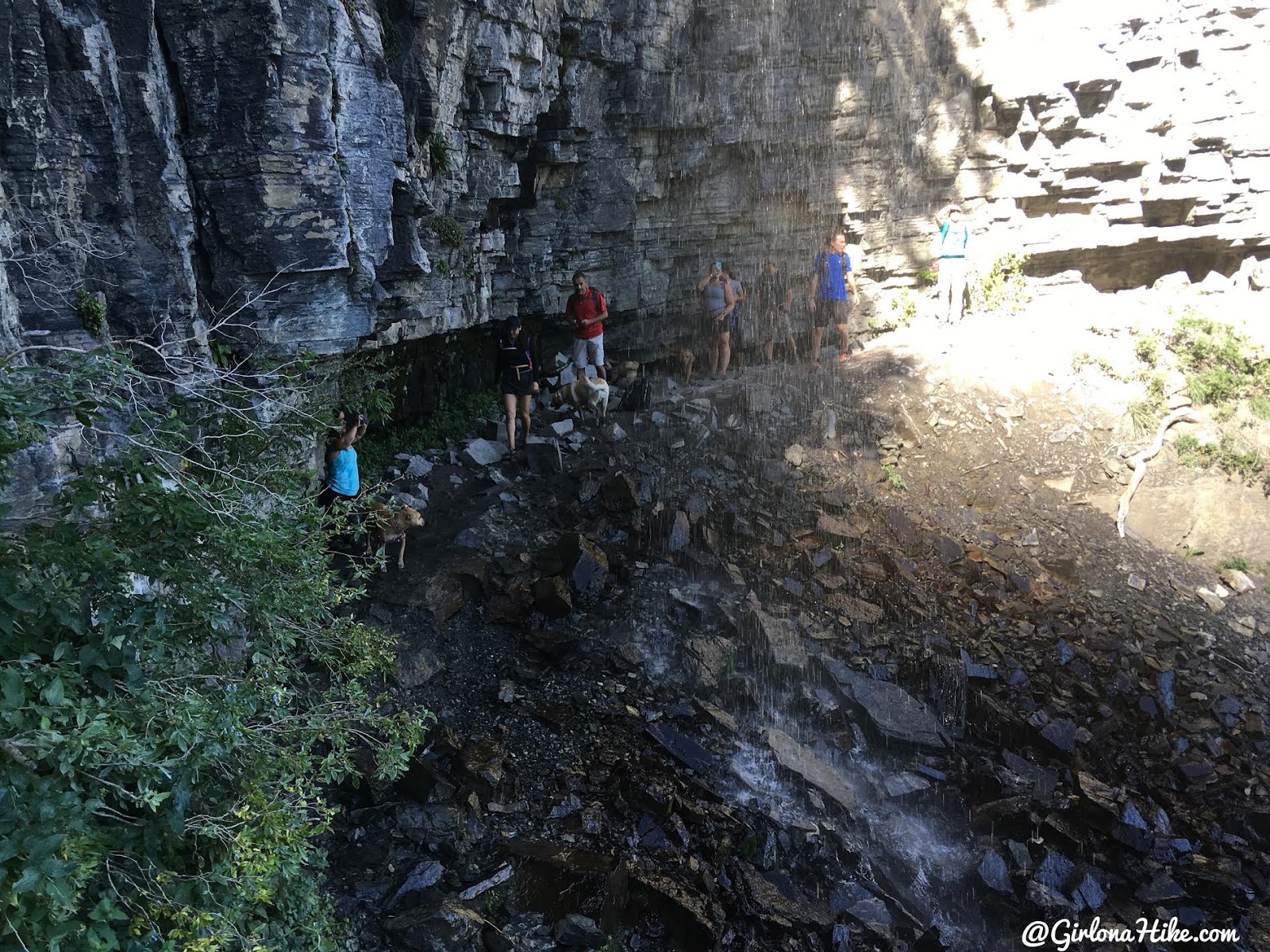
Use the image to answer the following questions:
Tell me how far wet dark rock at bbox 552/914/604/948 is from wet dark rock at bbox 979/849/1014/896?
3394 mm

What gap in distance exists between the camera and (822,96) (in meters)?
14.2

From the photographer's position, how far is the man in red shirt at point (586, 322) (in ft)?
39.0

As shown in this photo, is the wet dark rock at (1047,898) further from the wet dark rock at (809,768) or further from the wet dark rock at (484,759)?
the wet dark rock at (484,759)

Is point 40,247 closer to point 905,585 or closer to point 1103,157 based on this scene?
point 905,585

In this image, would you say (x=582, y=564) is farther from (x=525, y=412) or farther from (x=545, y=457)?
(x=525, y=412)

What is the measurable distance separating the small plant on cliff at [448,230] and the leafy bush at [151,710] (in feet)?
20.8

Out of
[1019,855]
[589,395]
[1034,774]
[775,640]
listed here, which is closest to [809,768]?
[775,640]

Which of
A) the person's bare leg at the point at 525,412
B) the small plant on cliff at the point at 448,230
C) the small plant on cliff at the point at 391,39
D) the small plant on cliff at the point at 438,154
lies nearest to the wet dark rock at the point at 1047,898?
the person's bare leg at the point at 525,412

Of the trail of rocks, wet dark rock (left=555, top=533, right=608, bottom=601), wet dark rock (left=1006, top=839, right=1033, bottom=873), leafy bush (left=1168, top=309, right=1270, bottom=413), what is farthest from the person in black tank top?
leafy bush (left=1168, top=309, right=1270, bottom=413)

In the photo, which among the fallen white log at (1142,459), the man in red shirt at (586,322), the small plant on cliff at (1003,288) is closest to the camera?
the fallen white log at (1142,459)

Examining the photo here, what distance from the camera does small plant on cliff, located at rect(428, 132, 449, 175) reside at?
32.7 ft

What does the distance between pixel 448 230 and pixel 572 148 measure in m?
2.97

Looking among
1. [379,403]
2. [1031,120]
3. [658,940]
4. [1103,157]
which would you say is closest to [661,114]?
[1031,120]

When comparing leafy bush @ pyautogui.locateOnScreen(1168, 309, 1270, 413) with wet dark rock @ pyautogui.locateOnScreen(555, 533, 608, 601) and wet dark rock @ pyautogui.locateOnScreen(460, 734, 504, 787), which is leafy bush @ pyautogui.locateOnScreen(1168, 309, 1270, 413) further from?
wet dark rock @ pyautogui.locateOnScreen(460, 734, 504, 787)
